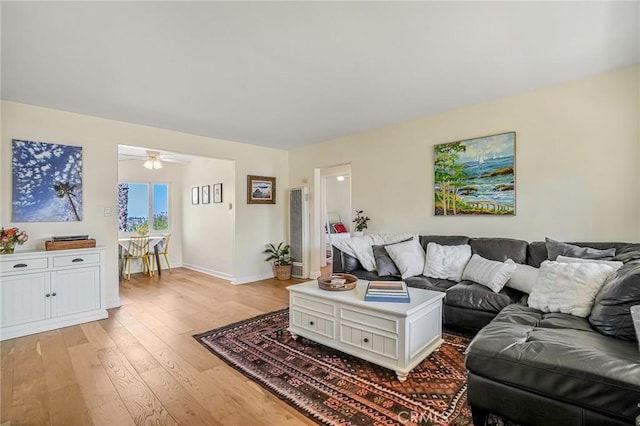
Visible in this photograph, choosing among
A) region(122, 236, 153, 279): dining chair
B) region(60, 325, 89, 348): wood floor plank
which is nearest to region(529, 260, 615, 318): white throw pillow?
region(60, 325, 89, 348): wood floor plank

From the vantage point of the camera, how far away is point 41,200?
337cm

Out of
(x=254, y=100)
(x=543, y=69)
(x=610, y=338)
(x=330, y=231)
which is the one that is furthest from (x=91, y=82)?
(x=330, y=231)

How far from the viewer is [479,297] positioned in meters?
2.63

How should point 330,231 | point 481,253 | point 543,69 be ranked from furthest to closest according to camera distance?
1. point 330,231
2. point 481,253
3. point 543,69

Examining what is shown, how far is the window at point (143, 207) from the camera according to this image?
20.1ft

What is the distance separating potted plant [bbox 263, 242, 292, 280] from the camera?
5.44 m

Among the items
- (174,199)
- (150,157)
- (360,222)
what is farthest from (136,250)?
(360,222)

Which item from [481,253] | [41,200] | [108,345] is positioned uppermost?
[41,200]

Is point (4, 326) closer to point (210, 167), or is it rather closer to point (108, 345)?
point (108, 345)

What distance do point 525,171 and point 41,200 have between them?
5.27 m

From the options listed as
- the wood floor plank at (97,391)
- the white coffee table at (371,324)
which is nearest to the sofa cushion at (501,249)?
the white coffee table at (371,324)

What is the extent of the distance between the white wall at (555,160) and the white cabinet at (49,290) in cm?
378

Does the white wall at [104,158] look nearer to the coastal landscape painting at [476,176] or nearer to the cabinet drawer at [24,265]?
the cabinet drawer at [24,265]

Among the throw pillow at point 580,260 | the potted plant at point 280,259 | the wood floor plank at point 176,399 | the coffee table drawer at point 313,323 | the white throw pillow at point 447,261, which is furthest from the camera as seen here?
the potted plant at point 280,259
